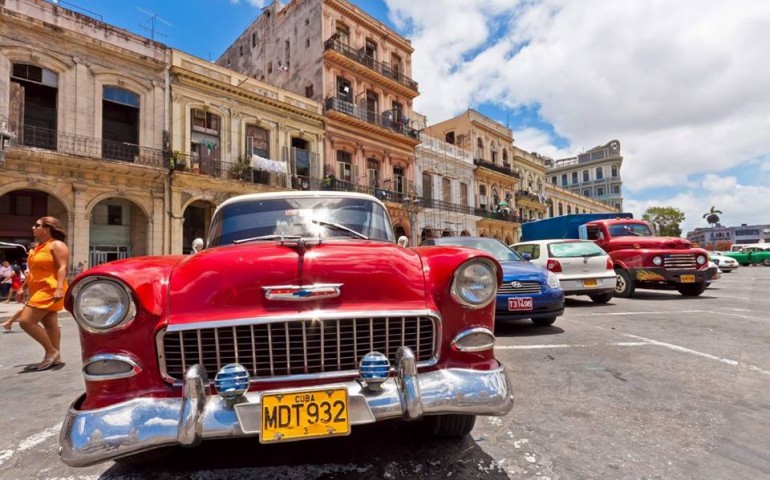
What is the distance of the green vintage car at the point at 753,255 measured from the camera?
102 feet

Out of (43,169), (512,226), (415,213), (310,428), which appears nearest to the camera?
(310,428)

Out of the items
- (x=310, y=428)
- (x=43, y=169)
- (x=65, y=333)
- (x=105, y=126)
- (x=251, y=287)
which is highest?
(x=105, y=126)

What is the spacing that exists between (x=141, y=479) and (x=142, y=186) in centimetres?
1558

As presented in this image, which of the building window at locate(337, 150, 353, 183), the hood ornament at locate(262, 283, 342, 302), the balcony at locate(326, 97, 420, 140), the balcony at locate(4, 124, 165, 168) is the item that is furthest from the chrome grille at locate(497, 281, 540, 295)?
the balcony at locate(326, 97, 420, 140)

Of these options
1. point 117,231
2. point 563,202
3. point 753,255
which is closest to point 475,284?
point 117,231

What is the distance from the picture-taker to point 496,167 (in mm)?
32469

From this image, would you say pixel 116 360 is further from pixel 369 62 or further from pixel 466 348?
pixel 369 62

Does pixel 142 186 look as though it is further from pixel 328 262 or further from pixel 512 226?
pixel 512 226

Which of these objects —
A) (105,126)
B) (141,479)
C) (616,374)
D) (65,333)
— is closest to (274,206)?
(141,479)

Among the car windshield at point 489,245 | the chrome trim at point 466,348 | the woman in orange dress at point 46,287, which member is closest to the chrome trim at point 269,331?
the chrome trim at point 466,348

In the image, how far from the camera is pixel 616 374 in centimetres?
370

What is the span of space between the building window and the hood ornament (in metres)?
20.3

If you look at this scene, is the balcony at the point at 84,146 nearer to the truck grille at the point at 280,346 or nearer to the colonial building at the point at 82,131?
the colonial building at the point at 82,131

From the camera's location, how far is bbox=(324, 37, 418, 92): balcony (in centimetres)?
2142
